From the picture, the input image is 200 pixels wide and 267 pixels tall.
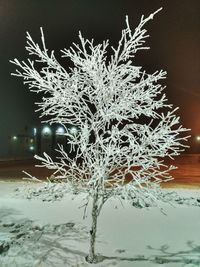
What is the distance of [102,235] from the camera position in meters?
10.6

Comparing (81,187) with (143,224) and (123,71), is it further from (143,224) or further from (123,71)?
(143,224)

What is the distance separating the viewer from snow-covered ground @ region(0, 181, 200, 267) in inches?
338

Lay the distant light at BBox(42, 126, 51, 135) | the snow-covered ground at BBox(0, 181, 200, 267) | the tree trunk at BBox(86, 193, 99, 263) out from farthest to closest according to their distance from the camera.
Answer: the distant light at BBox(42, 126, 51, 135), the snow-covered ground at BBox(0, 181, 200, 267), the tree trunk at BBox(86, 193, 99, 263)

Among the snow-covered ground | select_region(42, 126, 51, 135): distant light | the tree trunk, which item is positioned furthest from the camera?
select_region(42, 126, 51, 135): distant light

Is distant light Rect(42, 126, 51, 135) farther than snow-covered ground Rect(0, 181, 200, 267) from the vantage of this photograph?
Yes

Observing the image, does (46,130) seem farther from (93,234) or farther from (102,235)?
(93,234)

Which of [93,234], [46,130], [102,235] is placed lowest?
[102,235]

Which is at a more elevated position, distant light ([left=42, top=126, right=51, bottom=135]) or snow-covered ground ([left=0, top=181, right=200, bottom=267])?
distant light ([left=42, top=126, right=51, bottom=135])

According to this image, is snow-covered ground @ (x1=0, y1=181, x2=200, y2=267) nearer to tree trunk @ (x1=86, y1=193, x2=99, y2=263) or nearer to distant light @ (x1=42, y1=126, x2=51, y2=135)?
tree trunk @ (x1=86, y1=193, x2=99, y2=263)

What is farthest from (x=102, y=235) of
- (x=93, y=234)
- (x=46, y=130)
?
(x=46, y=130)

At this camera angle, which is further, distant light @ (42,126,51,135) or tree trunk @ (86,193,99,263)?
distant light @ (42,126,51,135)

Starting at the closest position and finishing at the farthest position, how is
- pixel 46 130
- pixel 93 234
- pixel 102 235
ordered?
pixel 93 234 → pixel 102 235 → pixel 46 130

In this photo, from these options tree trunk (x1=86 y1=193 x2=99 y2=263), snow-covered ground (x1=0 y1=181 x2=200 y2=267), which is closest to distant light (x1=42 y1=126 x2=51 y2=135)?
snow-covered ground (x1=0 y1=181 x2=200 y2=267)

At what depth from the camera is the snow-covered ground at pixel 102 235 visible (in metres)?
8.59
